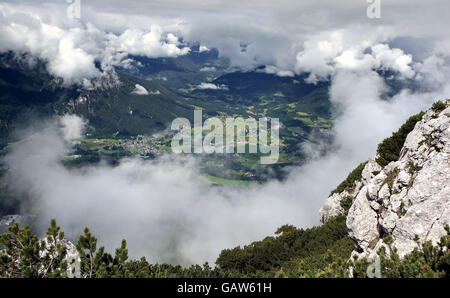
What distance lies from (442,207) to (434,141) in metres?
9.21

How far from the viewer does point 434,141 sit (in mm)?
28078

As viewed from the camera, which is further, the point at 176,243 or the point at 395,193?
the point at 176,243

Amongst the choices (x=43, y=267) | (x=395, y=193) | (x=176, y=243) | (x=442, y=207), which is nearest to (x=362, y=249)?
(x=395, y=193)

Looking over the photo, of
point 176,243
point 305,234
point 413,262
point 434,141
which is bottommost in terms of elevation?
point 176,243

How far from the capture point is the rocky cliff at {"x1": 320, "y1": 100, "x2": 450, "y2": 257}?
22.2m

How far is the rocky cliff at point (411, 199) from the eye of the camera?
72.7 feet

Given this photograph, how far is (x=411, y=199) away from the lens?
24125mm

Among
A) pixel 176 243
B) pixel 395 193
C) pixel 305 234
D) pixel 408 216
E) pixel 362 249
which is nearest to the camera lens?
pixel 408 216

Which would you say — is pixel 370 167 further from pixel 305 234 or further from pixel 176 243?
pixel 176 243
